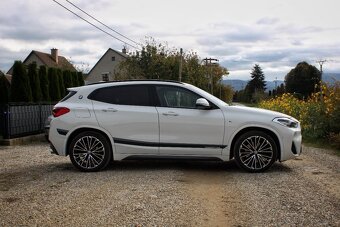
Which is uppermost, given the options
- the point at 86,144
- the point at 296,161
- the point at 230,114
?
the point at 230,114

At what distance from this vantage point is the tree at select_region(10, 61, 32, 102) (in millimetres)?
15359

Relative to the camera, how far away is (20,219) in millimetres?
5258

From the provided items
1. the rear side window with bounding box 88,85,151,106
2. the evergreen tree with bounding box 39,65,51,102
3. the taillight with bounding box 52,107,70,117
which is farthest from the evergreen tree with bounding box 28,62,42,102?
the rear side window with bounding box 88,85,151,106

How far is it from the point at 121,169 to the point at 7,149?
16.6 ft

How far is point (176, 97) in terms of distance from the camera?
8.46 meters

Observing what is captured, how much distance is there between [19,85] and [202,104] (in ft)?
30.5

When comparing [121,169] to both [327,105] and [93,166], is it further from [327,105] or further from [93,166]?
[327,105]

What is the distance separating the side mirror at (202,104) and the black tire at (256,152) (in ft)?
2.75

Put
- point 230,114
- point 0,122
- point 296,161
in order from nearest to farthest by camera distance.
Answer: point 230,114
point 296,161
point 0,122

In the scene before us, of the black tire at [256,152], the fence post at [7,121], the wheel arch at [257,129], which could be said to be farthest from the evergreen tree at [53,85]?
the black tire at [256,152]

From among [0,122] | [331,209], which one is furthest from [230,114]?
[0,122]

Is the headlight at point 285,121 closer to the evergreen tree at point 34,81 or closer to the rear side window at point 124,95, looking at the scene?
the rear side window at point 124,95

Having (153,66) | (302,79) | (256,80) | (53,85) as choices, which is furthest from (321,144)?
(256,80)

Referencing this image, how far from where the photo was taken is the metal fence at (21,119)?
43.2 feet
